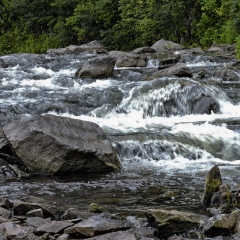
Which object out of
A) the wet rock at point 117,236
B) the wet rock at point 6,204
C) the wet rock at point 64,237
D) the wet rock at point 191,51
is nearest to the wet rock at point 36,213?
the wet rock at point 6,204

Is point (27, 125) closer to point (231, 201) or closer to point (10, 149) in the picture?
point (10, 149)

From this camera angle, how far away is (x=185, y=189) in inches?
290

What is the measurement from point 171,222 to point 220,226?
557 mm

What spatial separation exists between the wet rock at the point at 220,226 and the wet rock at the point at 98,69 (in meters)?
13.6

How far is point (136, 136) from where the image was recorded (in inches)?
414

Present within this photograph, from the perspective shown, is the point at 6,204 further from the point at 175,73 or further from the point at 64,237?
the point at 175,73

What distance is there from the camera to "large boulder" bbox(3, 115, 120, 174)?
8.56 m

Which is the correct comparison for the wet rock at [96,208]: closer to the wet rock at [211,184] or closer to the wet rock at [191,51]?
the wet rock at [211,184]

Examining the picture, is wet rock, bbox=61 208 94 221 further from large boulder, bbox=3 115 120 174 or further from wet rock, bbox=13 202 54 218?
large boulder, bbox=3 115 120 174

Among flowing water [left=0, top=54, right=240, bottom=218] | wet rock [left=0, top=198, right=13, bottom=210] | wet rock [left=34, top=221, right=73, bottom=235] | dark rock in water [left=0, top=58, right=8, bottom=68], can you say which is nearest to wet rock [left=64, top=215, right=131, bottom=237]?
wet rock [left=34, top=221, right=73, bottom=235]

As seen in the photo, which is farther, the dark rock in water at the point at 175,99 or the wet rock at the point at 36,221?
the dark rock in water at the point at 175,99

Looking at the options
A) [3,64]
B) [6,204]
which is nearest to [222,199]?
[6,204]

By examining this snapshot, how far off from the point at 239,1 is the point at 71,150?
70.2 ft

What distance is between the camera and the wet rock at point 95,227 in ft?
16.9
